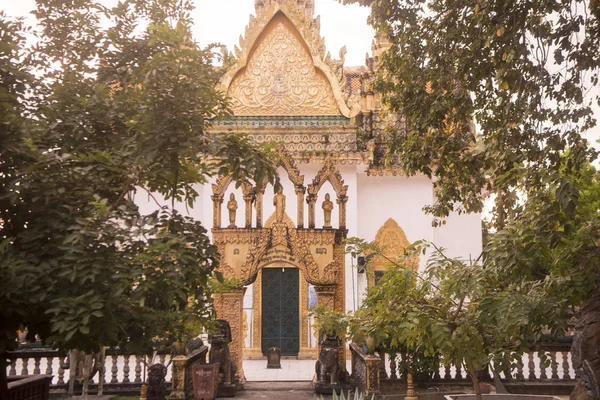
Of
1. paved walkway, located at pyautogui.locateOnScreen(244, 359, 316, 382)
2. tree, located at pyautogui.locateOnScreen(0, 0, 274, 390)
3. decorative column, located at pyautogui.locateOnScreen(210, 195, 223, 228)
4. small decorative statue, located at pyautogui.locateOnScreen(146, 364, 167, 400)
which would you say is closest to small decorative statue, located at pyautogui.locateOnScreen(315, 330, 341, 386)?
paved walkway, located at pyautogui.locateOnScreen(244, 359, 316, 382)

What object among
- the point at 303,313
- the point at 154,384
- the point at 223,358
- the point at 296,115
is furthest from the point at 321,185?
the point at 303,313

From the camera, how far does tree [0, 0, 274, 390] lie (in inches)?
183

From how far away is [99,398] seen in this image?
1030 cm

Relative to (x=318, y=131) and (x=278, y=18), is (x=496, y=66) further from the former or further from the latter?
(x=278, y=18)

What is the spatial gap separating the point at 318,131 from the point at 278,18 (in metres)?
3.38

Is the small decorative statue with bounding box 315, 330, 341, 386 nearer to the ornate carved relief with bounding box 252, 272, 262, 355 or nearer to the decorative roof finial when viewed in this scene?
the ornate carved relief with bounding box 252, 272, 262, 355

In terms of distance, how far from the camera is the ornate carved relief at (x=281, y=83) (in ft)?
55.5

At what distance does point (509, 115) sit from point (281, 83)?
427 inches

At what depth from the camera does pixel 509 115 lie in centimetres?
689

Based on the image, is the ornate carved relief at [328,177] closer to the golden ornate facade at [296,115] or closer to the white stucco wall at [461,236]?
the golden ornate facade at [296,115]

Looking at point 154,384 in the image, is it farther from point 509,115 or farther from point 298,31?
point 298,31

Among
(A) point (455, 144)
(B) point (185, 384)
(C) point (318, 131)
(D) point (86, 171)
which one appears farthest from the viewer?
(C) point (318, 131)

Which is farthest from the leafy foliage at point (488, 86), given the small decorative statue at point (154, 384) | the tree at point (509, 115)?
the small decorative statue at point (154, 384)

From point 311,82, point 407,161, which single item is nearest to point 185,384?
point 407,161
